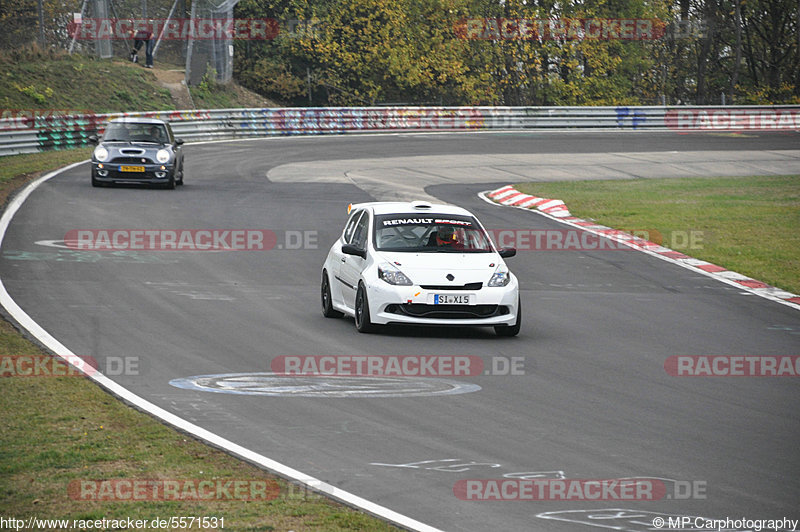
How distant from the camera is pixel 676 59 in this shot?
72.8m

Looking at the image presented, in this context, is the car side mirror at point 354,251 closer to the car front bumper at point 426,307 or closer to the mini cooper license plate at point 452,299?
the car front bumper at point 426,307

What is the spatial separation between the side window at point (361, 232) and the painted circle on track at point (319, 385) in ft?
12.2

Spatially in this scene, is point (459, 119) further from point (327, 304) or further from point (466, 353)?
point (466, 353)

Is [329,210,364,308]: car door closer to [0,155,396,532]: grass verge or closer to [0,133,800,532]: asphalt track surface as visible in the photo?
[0,133,800,532]: asphalt track surface

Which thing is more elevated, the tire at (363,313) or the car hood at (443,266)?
the car hood at (443,266)

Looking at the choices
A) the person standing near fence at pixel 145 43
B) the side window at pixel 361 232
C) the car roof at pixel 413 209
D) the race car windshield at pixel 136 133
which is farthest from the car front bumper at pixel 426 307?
the person standing near fence at pixel 145 43

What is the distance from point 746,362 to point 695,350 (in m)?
0.72

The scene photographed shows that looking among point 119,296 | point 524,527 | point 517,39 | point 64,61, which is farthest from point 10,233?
point 517,39

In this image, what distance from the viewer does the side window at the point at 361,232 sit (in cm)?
1440

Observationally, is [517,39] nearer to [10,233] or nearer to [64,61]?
[64,61]

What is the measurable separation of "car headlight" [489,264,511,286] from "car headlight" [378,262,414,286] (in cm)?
97

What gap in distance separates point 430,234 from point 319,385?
4.16 m

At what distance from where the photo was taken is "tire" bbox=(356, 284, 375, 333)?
13164 millimetres

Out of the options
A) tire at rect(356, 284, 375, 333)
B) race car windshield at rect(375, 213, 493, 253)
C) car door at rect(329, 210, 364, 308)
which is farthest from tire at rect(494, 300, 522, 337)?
car door at rect(329, 210, 364, 308)
